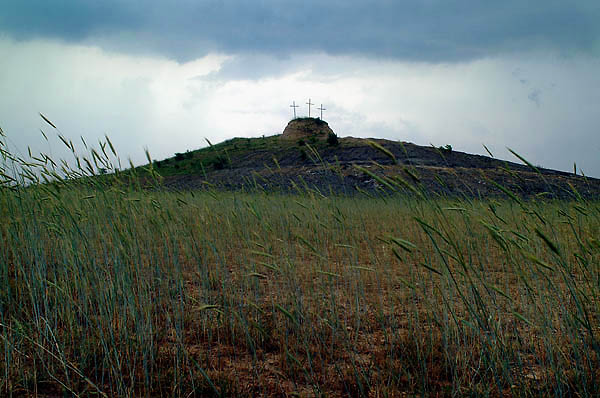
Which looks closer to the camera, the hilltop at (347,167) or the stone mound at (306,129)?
the hilltop at (347,167)

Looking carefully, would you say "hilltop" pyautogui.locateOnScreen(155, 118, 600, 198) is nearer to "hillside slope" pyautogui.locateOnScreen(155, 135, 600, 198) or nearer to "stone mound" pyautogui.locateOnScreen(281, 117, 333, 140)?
"hillside slope" pyautogui.locateOnScreen(155, 135, 600, 198)

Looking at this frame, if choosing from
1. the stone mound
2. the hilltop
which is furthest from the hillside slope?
the stone mound

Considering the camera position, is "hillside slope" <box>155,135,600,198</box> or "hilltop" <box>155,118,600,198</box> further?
"hillside slope" <box>155,135,600,198</box>

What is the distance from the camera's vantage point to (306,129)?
41094mm

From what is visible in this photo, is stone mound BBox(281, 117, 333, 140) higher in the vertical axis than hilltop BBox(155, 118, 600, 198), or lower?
higher

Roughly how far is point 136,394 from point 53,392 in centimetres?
47

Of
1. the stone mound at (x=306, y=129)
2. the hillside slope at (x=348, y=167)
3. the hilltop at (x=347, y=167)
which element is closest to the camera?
the hilltop at (x=347, y=167)

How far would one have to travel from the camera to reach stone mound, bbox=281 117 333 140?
40.4 metres

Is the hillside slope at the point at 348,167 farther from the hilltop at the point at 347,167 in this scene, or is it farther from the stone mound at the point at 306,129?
the stone mound at the point at 306,129

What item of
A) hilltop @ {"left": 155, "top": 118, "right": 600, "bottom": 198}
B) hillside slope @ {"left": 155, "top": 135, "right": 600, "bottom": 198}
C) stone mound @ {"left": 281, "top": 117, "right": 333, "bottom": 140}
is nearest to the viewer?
hilltop @ {"left": 155, "top": 118, "right": 600, "bottom": 198}

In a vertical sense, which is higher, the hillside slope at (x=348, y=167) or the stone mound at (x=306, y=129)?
the stone mound at (x=306, y=129)

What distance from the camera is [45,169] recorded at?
303cm

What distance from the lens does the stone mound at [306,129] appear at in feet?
132

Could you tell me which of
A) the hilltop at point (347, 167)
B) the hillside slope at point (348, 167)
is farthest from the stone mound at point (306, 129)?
the hillside slope at point (348, 167)
